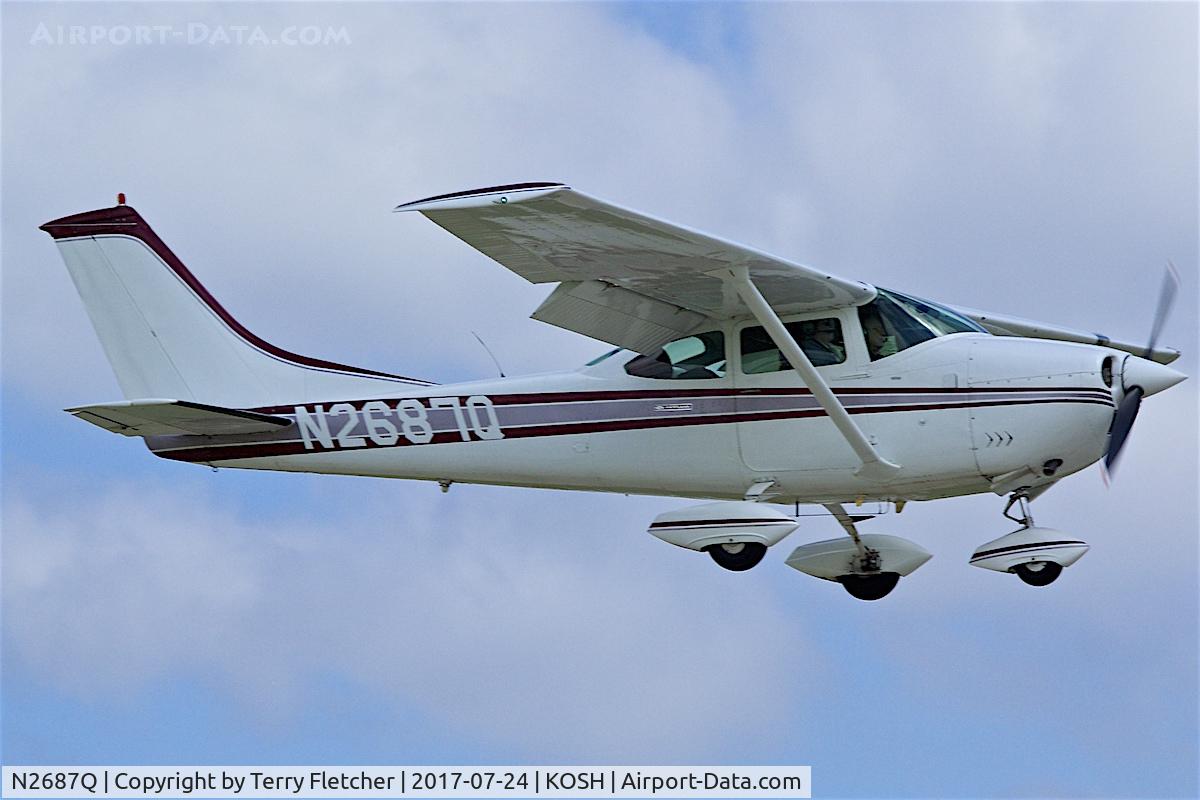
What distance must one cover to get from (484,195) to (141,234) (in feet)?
18.5

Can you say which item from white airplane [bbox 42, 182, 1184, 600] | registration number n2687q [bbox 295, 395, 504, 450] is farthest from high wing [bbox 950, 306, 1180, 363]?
registration number n2687q [bbox 295, 395, 504, 450]

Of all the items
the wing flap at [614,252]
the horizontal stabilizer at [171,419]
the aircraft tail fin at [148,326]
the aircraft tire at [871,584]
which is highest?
the aircraft tail fin at [148,326]

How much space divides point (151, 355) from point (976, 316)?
7765 mm

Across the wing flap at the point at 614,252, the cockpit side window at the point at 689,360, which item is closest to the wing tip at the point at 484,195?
the wing flap at the point at 614,252

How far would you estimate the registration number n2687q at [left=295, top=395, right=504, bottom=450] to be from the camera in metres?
15.4

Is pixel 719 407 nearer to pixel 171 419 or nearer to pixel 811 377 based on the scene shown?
pixel 811 377

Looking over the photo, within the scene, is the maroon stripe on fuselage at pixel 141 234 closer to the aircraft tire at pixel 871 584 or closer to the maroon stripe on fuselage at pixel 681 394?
the maroon stripe on fuselage at pixel 681 394

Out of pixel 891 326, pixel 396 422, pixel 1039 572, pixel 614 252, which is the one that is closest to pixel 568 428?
pixel 396 422

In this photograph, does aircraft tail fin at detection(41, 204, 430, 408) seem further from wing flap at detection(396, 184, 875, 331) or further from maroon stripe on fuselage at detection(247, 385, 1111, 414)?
wing flap at detection(396, 184, 875, 331)

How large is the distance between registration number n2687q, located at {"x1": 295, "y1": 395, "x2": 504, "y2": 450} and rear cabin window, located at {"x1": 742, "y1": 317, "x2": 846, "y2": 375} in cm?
232

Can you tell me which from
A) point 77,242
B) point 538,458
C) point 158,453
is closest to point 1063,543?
point 538,458

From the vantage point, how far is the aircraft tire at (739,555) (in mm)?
14391

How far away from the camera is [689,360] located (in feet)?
49.0

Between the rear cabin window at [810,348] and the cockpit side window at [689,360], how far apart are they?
271 mm
